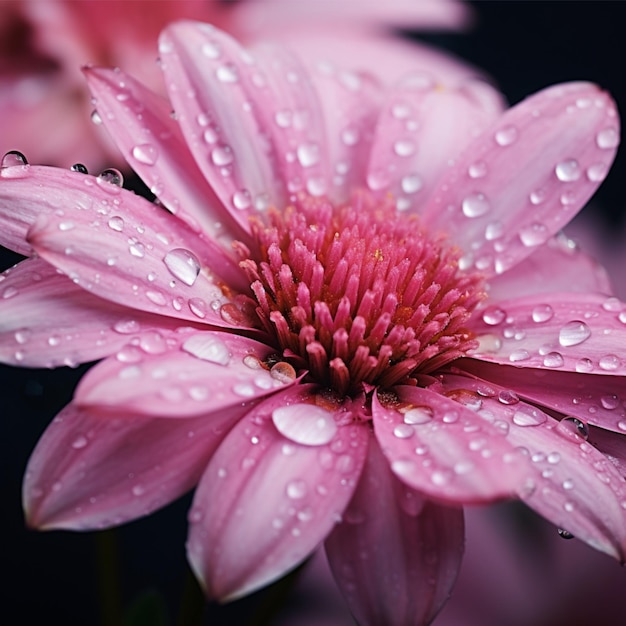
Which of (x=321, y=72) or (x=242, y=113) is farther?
(x=321, y=72)

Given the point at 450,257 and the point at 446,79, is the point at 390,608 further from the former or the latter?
the point at 446,79

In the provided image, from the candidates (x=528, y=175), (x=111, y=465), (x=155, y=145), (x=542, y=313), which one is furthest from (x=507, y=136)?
(x=111, y=465)

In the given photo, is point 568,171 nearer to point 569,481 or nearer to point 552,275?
point 552,275

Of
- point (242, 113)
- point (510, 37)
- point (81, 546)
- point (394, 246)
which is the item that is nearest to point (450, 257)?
point (394, 246)

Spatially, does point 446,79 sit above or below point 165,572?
above

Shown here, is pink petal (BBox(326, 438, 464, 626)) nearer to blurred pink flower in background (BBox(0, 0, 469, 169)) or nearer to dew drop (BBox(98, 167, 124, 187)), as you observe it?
dew drop (BBox(98, 167, 124, 187))

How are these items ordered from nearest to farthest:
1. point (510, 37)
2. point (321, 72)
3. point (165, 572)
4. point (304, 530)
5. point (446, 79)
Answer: point (304, 530) → point (321, 72) → point (446, 79) → point (165, 572) → point (510, 37)
